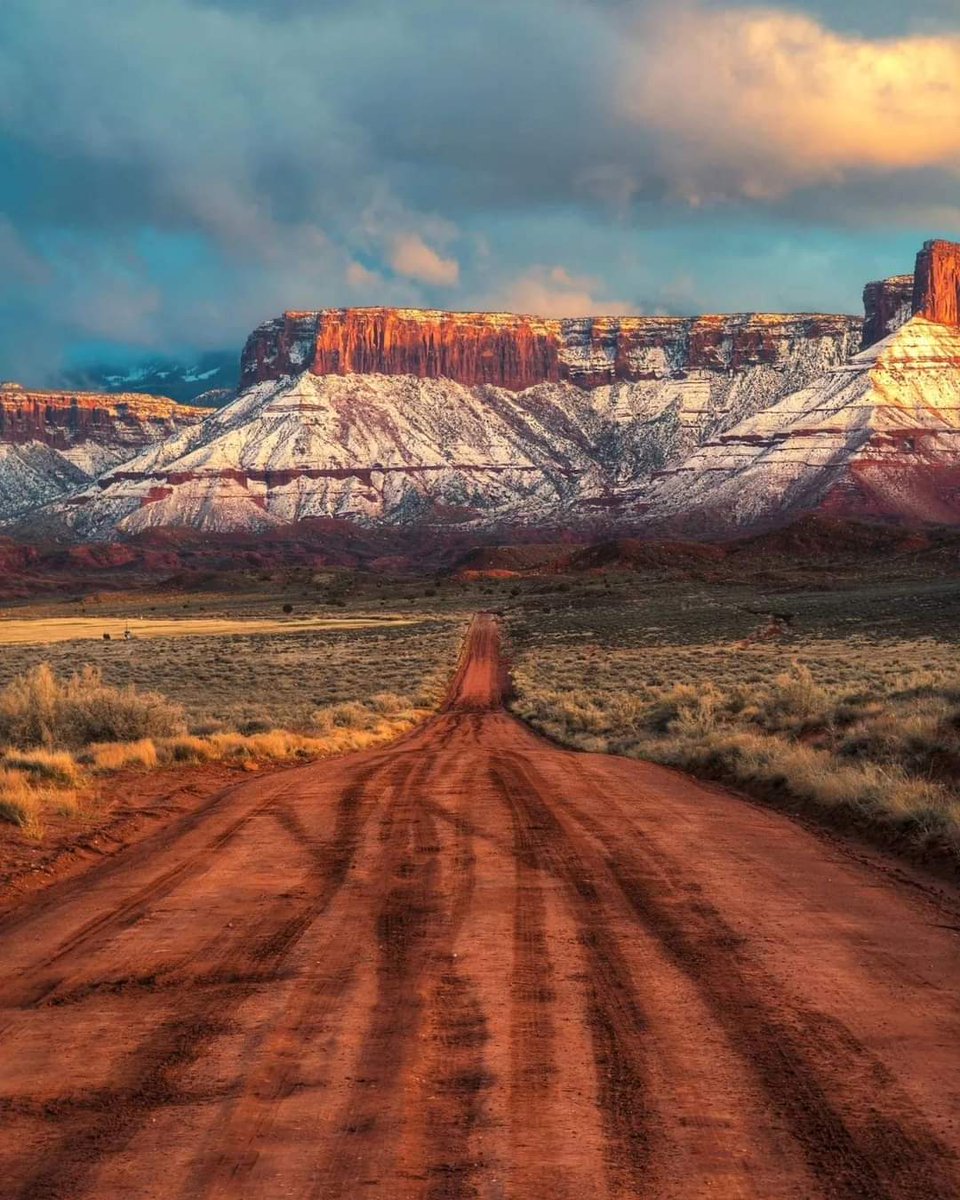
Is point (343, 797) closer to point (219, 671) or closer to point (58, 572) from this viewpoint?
point (219, 671)

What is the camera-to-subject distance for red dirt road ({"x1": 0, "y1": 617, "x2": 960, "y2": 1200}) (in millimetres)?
5086

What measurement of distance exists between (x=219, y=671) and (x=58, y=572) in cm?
13178

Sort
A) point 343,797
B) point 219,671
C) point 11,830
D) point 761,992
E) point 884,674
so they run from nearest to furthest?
1. point 761,992
2. point 11,830
3. point 343,797
4. point 884,674
5. point 219,671

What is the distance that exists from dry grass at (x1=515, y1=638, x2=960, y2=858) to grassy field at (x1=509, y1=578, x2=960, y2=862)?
4cm

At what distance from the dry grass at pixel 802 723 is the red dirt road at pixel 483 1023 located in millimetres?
1758

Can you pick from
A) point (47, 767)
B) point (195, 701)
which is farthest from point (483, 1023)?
point (195, 701)

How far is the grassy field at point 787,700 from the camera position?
14484 mm

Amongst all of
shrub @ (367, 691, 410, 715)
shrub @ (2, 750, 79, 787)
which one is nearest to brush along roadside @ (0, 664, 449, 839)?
shrub @ (2, 750, 79, 787)

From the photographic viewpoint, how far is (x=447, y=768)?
1892 centimetres

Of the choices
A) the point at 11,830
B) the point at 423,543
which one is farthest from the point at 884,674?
the point at 423,543

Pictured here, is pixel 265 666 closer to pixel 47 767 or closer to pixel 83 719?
pixel 83 719

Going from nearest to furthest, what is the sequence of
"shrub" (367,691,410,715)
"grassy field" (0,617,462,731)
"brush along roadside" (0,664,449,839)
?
"brush along roadside" (0,664,449,839) → "grassy field" (0,617,462,731) → "shrub" (367,691,410,715)

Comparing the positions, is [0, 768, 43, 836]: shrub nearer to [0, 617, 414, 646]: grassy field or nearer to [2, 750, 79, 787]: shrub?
[2, 750, 79, 787]: shrub

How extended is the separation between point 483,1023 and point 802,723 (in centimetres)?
1477
